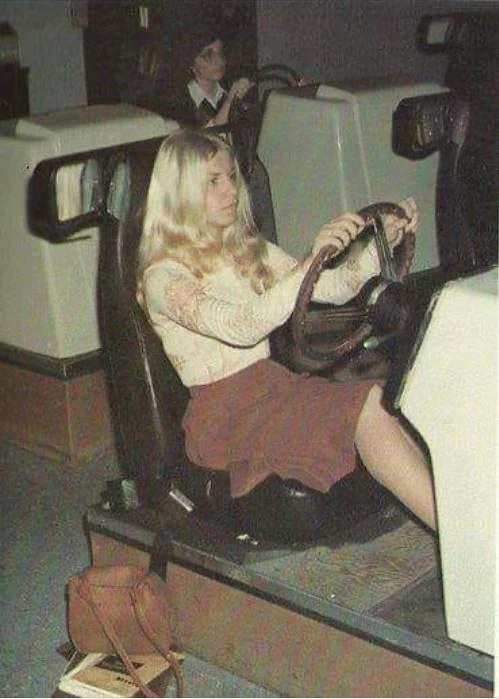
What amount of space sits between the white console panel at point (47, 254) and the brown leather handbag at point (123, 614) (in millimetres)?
1117

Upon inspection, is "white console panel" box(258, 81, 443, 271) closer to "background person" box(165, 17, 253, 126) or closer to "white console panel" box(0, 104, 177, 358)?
"white console panel" box(0, 104, 177, 358)

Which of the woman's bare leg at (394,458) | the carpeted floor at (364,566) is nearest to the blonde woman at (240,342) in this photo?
the woman's bare leg at (394,458)

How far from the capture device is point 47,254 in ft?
10.6

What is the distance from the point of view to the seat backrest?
2324 millimetres

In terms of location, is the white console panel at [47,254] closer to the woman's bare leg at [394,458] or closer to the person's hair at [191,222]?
the person's hair at [191,222]

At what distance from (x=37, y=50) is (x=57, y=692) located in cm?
447

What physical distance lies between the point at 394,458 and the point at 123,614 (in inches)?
22.3

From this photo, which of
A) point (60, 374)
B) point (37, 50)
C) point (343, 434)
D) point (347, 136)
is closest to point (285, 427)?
point (343, 434)

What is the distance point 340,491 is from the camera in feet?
7.47

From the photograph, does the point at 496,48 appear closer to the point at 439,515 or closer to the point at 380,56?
the point at 439,515

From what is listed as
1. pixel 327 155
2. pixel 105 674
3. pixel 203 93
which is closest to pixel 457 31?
pixel 327 155

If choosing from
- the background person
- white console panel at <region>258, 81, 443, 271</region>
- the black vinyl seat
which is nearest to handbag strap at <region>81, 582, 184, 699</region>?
the black vinyl seat

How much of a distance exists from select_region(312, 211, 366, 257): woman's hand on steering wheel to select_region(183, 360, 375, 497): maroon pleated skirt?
327mm

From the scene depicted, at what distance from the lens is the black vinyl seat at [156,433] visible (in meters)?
2.26
